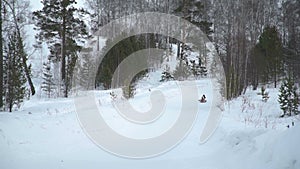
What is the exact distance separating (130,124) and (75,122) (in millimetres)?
1516

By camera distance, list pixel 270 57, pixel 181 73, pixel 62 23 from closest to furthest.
→ pixel 62 23 < pixel 270 57 < pixel 181 73

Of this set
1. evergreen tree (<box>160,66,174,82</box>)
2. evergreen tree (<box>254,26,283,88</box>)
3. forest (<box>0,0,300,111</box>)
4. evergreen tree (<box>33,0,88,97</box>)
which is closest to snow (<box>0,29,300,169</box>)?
forest (<box>0,0,300,111</box>)

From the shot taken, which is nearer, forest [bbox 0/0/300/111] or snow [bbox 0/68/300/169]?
snow [bbox 0/68/300/169]

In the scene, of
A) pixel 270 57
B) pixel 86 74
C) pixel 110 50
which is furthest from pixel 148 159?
pixel 270 57

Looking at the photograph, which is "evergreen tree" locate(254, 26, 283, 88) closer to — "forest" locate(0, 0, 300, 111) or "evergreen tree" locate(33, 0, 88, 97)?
"forest" locate(0, 0, 300, 111)

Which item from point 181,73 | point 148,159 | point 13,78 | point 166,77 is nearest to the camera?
point 148,159

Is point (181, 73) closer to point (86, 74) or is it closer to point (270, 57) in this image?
point (270, 57)

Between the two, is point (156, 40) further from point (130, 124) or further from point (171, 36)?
point (130, 124)

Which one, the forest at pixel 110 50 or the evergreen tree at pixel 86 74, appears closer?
the forest at pixel 110 50

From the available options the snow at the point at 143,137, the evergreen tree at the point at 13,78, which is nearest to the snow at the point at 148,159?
the snow at the point at 143,137

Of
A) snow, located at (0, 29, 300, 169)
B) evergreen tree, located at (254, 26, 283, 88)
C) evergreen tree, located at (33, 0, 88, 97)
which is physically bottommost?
snow, located at (0, 29, 300, 169)

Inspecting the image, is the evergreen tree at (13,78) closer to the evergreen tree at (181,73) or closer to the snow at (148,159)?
the snow at (148,159)

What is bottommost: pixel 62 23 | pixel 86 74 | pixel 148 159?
pixel 148 159

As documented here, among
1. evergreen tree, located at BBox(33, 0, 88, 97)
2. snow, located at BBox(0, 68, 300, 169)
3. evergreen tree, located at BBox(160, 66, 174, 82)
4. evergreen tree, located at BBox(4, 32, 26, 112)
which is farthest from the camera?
evergreen tree, located at BBox(160, 66, 174, 82)
